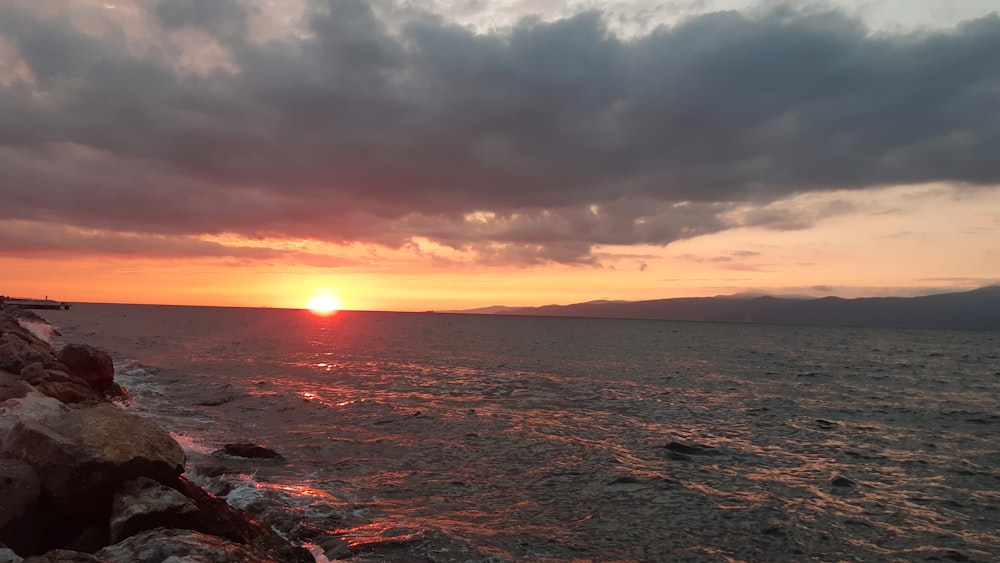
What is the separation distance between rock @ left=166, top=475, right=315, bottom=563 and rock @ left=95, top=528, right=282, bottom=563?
4.56ft

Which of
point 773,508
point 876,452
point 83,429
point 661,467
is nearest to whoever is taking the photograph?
point 83,429

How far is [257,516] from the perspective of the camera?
594 inches

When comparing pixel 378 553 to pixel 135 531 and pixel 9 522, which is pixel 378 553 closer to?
pixel 135 531

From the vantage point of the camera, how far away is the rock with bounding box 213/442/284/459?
2183 centimetres

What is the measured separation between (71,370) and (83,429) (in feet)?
70.5

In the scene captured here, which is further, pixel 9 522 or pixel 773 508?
pixel 773 508

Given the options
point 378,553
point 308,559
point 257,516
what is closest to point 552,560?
point 378,553

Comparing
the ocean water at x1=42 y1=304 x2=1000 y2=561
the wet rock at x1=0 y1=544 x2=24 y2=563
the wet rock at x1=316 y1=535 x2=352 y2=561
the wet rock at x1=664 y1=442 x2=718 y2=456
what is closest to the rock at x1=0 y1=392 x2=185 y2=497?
the wet rock at x1=0 y1=544 x2=24 y2=563

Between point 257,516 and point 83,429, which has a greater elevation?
point 83,429

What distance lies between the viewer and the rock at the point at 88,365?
2939 cm

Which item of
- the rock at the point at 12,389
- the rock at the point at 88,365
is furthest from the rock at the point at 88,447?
the rock at the point at 88,365

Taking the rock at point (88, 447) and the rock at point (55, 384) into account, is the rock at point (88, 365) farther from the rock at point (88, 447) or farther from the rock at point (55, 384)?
the rock at point (88, 447)

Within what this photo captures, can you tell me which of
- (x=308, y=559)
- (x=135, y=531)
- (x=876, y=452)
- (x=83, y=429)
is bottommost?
(x=876, y=452)

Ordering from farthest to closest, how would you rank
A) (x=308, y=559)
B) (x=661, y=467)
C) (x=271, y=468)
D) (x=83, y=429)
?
(x=661, y=467)
(x=271, y=468)
(x=83, y=429)
(x=308, y=559)
